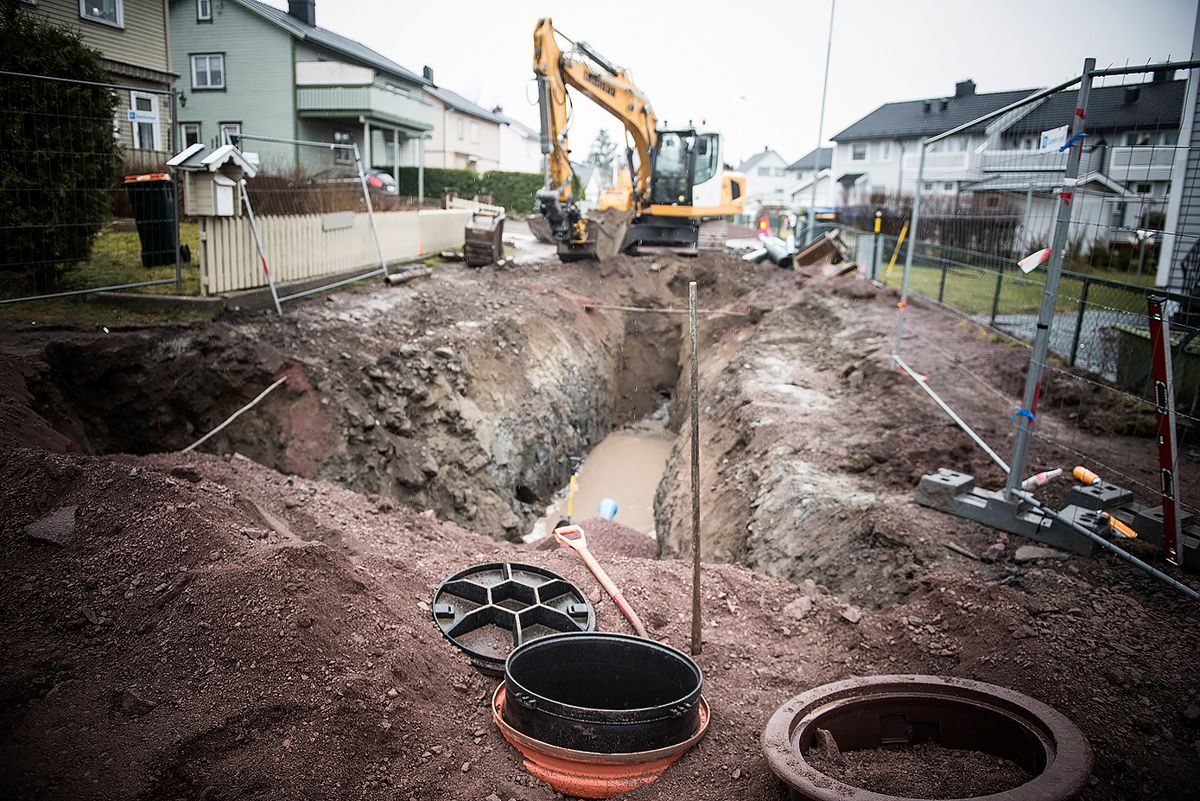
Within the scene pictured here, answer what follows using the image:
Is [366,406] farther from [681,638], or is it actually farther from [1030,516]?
[1030,516]

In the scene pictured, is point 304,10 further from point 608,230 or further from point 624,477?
point 624,477

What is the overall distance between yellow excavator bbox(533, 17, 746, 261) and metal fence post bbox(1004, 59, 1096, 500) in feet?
36.6

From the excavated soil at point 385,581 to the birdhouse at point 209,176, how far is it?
145 centimetres

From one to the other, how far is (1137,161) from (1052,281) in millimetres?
2080

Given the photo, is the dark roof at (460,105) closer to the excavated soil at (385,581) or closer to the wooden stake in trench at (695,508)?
the excavated soil at (385,581)

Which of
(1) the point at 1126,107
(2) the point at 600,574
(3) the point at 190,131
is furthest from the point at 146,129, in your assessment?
(1) the point at 1126,107

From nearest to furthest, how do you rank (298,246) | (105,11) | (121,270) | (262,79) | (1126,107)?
1. (1126,107)
2. (121,270)
3. (298,246)
4. (105,11)
5. (262,79)

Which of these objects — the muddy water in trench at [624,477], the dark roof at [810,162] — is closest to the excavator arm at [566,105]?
the muddy water in trench at [624,477]

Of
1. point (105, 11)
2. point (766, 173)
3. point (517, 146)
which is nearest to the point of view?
point (105, 11)

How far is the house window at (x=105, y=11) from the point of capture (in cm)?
1584

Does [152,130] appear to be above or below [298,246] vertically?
above

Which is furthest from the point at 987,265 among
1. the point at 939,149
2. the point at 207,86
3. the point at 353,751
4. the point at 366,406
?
the point at 207,86

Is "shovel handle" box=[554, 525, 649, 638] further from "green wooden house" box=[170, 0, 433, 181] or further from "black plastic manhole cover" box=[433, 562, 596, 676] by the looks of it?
"green wooden house" box=[170, 0, 433, 181]

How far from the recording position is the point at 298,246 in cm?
1039
